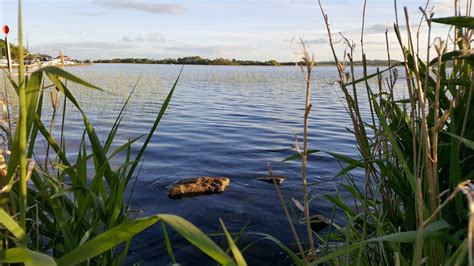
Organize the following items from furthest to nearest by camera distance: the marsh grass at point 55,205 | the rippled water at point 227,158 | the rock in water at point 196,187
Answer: the rock in water at point 196,187, the rippled water at point 227,158, the marsh grass at point 55,205

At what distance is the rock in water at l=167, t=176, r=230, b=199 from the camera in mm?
6406

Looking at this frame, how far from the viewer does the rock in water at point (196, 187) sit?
641 centimetres

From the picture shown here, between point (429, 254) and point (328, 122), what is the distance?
12.6 metres

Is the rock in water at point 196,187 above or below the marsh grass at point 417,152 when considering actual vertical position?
below

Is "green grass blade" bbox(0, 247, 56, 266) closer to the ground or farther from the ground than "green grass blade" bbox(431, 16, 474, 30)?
closer to the ground

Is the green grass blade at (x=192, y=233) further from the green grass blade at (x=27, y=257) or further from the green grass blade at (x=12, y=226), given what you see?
the green grass blade at (x=12, y=226)

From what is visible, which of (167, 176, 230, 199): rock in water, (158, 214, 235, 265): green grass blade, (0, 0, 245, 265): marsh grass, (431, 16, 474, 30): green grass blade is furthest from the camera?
(167, 176, 230, 199): rock in water

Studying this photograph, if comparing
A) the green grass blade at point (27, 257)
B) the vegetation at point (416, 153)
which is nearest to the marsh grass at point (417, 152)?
the vegetation at point (416, 153)

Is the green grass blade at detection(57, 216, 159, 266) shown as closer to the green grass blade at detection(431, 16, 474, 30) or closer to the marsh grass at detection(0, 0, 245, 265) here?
the marsh grass at detection(0, 0, 245, 265)

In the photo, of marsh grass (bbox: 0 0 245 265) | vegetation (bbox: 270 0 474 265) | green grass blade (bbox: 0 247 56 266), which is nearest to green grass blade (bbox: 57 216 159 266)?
marsh grass (bbox: 0 0 245 265)

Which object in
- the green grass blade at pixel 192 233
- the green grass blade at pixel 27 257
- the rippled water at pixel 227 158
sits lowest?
the rippled water at pixel 227 158

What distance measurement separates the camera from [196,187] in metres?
6.52

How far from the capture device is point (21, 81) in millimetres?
1289

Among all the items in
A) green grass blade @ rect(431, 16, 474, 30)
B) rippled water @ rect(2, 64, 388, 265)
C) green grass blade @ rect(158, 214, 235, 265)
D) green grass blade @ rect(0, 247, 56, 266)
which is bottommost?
Result: rippled water @ rect(2, 64, 388, 265)
